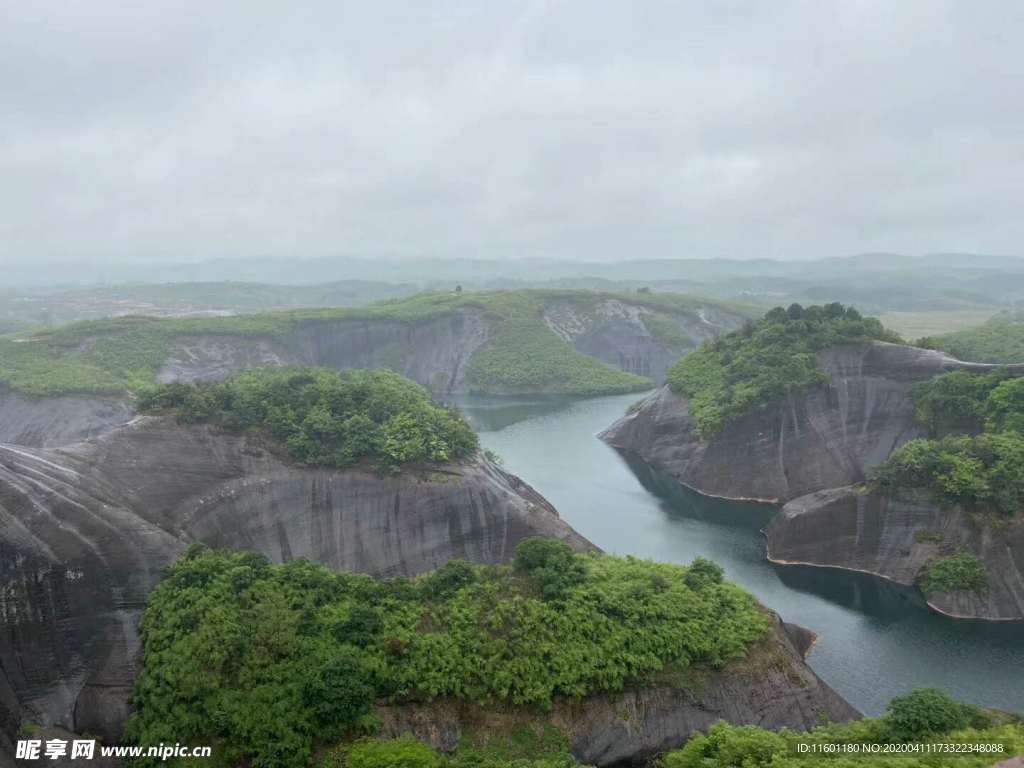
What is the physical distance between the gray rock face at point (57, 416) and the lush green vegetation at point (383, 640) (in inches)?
1473

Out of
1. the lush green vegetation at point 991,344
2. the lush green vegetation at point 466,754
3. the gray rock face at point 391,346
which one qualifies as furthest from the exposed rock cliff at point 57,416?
the lush green vegetation at point 991,344

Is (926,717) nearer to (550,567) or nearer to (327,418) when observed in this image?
(550,567)

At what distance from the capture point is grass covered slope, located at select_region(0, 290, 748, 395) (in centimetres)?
6412

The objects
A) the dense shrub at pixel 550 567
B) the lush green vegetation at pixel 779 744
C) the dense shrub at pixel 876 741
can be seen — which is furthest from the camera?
the dense shrub at pixel 550 567

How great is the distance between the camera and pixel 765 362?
50250 millimetres

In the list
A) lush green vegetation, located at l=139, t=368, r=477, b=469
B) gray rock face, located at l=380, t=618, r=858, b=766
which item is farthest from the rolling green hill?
lush green vegetation, located at l=139, t=368, r=477, b=469

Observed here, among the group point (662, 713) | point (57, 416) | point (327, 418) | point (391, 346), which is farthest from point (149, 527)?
point (391, 346)

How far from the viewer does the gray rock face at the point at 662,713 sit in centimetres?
2058

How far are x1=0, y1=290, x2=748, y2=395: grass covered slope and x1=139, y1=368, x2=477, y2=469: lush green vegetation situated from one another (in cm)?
3236

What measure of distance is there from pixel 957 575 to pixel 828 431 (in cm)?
1539

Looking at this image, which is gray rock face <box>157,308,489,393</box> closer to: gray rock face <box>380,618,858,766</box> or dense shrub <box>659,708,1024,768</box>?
gray rock face <box>380,618,858,766</box>

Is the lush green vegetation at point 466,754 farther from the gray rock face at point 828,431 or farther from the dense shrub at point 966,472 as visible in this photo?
the gray rock face at point 828,431

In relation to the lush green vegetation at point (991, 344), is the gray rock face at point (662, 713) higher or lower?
lower

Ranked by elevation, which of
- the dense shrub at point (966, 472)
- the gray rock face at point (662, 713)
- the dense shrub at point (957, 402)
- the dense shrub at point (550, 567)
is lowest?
the gray rock face at point (662, 713)
